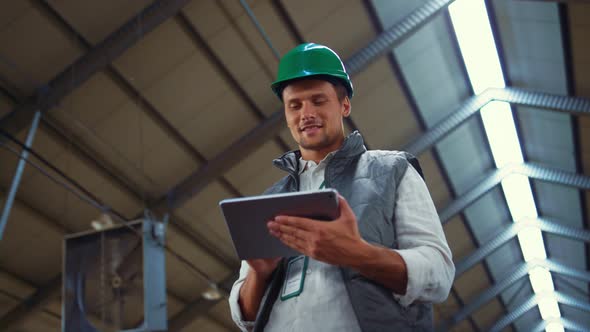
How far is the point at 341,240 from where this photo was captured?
5.55ft

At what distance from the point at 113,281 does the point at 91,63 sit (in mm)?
3427

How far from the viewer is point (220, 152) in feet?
44.5

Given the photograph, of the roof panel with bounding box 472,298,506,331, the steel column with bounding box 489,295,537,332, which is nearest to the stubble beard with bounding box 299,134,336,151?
the roof panel with bounding box 472,298,506,331

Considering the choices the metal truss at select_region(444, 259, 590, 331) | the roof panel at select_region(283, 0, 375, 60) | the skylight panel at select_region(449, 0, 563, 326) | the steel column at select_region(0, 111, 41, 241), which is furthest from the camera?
the metal truss at select_region(444, 259, 590, 331)

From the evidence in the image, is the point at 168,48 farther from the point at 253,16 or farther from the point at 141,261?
the point at 141,261

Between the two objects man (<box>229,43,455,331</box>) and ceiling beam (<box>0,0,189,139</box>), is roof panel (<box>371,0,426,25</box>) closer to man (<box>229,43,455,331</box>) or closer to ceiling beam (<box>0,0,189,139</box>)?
ceiling beam (<box>0,0,189,139</box>)

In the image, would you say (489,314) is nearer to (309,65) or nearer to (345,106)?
(345,106)

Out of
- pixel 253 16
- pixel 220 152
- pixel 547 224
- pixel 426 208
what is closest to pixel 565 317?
pixel 547 224

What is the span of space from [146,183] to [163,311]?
470cm

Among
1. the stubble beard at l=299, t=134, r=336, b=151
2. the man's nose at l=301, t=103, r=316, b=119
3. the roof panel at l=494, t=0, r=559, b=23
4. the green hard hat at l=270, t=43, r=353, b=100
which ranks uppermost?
the roof panel at l=494, t=0, r=559, b=23

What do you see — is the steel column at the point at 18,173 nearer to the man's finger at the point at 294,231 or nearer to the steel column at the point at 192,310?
the steel column at the point at 192,310

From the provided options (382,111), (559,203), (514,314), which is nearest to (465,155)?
(382,111)

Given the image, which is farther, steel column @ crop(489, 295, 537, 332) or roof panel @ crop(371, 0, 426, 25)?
steel column @ crop(489, 295, 537, 332)

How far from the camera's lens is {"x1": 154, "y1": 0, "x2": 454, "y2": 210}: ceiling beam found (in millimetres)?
12674
